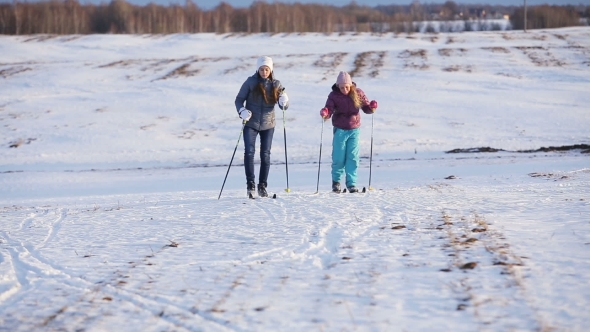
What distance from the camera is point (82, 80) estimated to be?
34.9 meters

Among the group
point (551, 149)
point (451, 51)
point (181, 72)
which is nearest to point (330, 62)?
point (181, 72)

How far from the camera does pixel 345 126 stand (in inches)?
433

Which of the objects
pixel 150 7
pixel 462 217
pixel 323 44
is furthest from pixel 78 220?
pixel 150 7

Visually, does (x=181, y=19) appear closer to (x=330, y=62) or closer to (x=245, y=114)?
(x=330, y=62)

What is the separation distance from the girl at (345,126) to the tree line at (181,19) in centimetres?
6816

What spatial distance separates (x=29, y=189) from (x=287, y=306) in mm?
12918

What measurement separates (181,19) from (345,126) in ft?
251

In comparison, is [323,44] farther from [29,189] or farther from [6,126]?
[29,189]

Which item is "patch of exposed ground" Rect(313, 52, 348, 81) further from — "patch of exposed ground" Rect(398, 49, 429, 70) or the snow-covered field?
"patch of exposed ground" Rect(398, 49, 429, 70)

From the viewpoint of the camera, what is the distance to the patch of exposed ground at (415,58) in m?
35.9

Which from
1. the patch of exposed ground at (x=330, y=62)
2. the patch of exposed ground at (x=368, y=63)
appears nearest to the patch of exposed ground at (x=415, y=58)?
the patch of exposed ground at (x=368, y=63)

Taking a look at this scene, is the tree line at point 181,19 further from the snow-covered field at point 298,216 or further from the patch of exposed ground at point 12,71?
the snow-covered field at point 298,216

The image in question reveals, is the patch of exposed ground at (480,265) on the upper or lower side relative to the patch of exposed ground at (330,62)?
lower

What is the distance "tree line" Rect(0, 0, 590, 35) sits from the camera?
7581 cm
